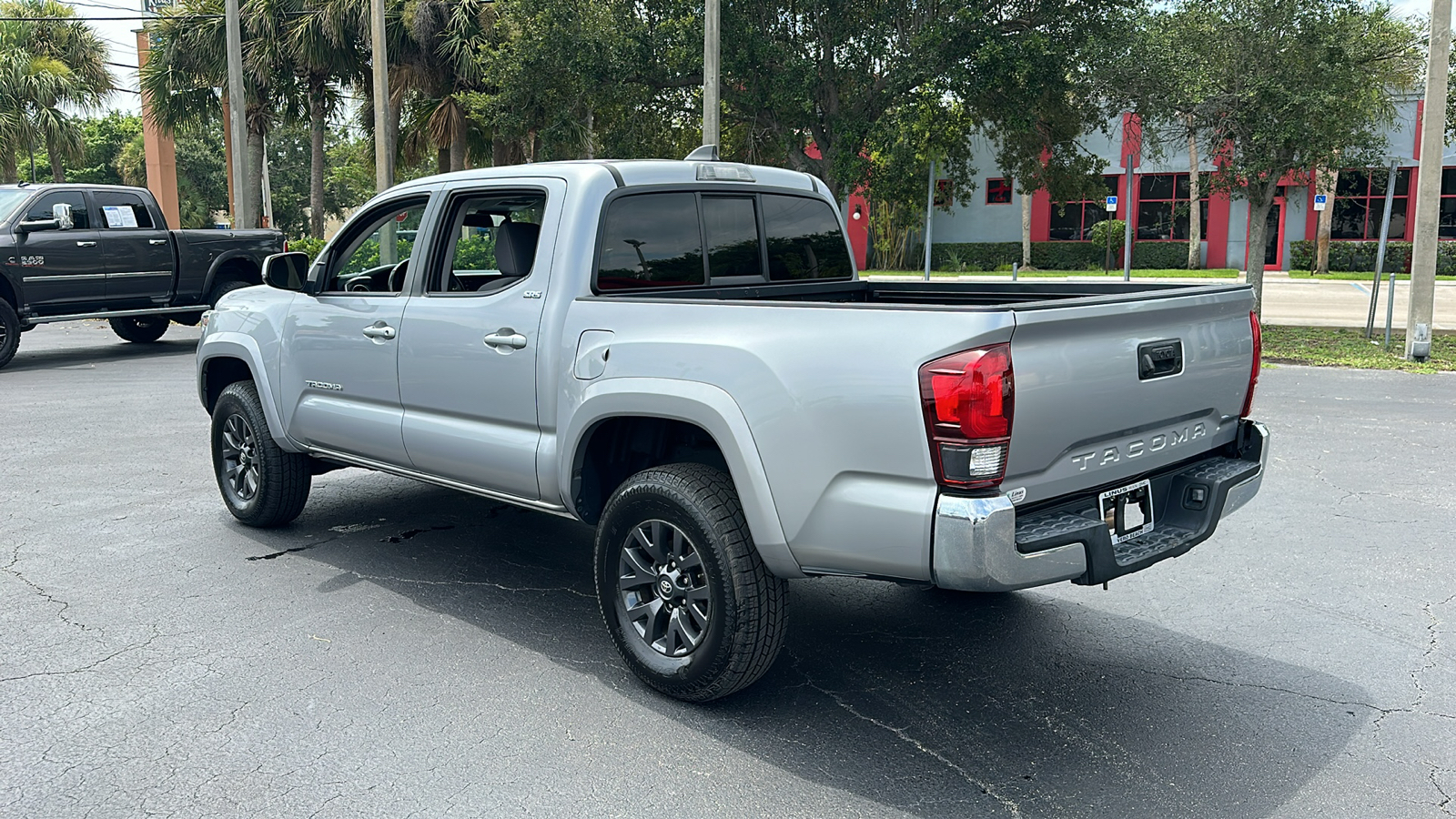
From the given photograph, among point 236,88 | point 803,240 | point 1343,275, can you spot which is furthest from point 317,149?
point 1343,275

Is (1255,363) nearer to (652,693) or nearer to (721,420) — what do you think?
(721,420)

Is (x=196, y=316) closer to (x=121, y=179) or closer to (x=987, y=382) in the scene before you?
(x=987, y=382)

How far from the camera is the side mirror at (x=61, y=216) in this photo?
1425 cm

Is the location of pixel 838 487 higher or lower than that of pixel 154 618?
higher

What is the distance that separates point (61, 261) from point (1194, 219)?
1309 inches

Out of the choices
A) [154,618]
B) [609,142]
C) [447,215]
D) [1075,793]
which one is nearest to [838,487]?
[1075,793]

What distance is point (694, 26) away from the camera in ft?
63.4

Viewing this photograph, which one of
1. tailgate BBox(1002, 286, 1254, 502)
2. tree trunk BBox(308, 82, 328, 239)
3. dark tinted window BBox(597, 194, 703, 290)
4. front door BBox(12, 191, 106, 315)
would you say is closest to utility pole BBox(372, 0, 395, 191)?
front door BBox(12, 191, 106, 315)

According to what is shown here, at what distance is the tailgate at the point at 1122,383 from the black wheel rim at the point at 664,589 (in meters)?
1.20

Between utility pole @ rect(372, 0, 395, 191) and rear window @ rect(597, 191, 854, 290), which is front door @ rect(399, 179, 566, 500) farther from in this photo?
utility pole @ rect(372, 0, 395, 191)

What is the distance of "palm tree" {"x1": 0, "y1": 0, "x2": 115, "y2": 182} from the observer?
3503 cm

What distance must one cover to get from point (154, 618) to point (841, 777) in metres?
3.16

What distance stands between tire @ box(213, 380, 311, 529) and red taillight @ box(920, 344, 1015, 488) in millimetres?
4115

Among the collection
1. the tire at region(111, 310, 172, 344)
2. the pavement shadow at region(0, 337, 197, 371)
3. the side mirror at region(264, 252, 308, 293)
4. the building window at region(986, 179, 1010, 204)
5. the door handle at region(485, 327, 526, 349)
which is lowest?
the pavement shadow at region(0, 337, 197, 371)
